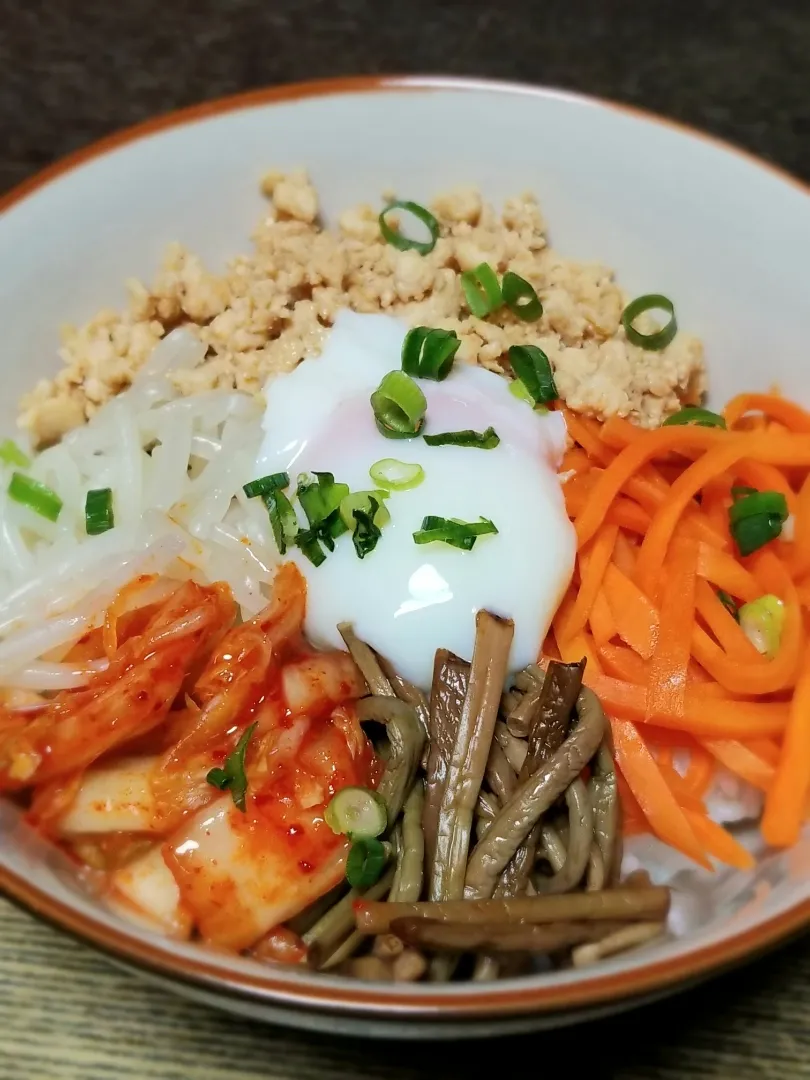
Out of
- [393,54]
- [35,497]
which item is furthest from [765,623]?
[393,54]

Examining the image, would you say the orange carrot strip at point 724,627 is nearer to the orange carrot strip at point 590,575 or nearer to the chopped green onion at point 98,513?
the orange carrot strip at point 590,575

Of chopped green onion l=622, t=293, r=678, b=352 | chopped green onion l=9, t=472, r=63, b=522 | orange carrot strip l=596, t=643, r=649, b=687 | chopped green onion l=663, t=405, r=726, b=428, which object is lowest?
orange carrot strip l=596, t=643, r=649, b=687

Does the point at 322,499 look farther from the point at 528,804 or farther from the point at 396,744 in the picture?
the point at 528,804

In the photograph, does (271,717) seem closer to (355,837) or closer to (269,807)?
(269,807)

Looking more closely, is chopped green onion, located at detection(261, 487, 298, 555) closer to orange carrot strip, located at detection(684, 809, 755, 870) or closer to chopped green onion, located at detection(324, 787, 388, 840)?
chopped green onion, located at detection(324, 787, 388, 840)

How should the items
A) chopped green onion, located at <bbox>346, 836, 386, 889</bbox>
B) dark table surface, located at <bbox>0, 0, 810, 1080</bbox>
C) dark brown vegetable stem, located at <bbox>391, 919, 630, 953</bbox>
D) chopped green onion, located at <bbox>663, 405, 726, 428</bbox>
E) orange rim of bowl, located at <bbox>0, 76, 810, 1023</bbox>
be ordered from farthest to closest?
1. dark table surface, located at <bbox>0, 0, 810, 1080</bbox>
2. chopped green onion, located at <bbox>663, 405, 726, 428</bbox>
3. chopped green onion, located at <bbox>346, 836, 386, 889</bbox>
4. dark brown vegetable stem, located at <bbox>391, 919, 630, 953</bbox>
5. orange rim of bowl, located at <bbox>0, 76, 810, 1023</bbox>

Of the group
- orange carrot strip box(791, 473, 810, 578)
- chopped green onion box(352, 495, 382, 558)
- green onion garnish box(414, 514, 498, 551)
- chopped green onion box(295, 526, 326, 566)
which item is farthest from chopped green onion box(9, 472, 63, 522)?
orange carrot strip box(791, 473, 810, 578)
